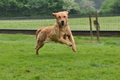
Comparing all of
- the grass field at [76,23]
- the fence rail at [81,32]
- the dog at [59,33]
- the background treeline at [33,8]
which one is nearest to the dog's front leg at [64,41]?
the dog at [59,33]

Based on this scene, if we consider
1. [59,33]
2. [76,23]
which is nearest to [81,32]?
[76,23]

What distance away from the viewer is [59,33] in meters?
9.47

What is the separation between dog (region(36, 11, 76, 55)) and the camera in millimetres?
9117

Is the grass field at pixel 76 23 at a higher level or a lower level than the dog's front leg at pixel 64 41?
lower

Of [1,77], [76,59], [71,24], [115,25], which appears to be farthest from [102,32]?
[1,77]

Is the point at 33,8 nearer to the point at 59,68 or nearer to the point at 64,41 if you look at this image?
the point at 64,41

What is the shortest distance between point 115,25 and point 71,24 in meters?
4.19

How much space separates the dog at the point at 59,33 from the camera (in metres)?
9.12

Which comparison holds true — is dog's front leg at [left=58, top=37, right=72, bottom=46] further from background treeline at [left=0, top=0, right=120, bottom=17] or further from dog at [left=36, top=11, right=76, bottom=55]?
background treeline at [left=0, top=0, right=120, bottom=17]

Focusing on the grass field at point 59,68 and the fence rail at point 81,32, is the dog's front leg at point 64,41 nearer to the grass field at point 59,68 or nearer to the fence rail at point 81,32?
the grass field at point 59,68

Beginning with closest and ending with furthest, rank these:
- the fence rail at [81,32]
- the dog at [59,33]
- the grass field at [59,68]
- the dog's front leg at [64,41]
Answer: the grass field at [59,68]
the dog's front leg at [64,41]
the dog at [59,33]
the fence rail at [81,32]

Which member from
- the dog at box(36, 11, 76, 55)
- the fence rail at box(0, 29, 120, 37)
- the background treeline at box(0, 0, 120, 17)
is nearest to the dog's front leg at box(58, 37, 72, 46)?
the dog at box(36, 11, 76, 55)

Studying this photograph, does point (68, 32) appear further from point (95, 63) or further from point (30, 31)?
point (30, 31)

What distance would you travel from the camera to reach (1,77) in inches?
290
